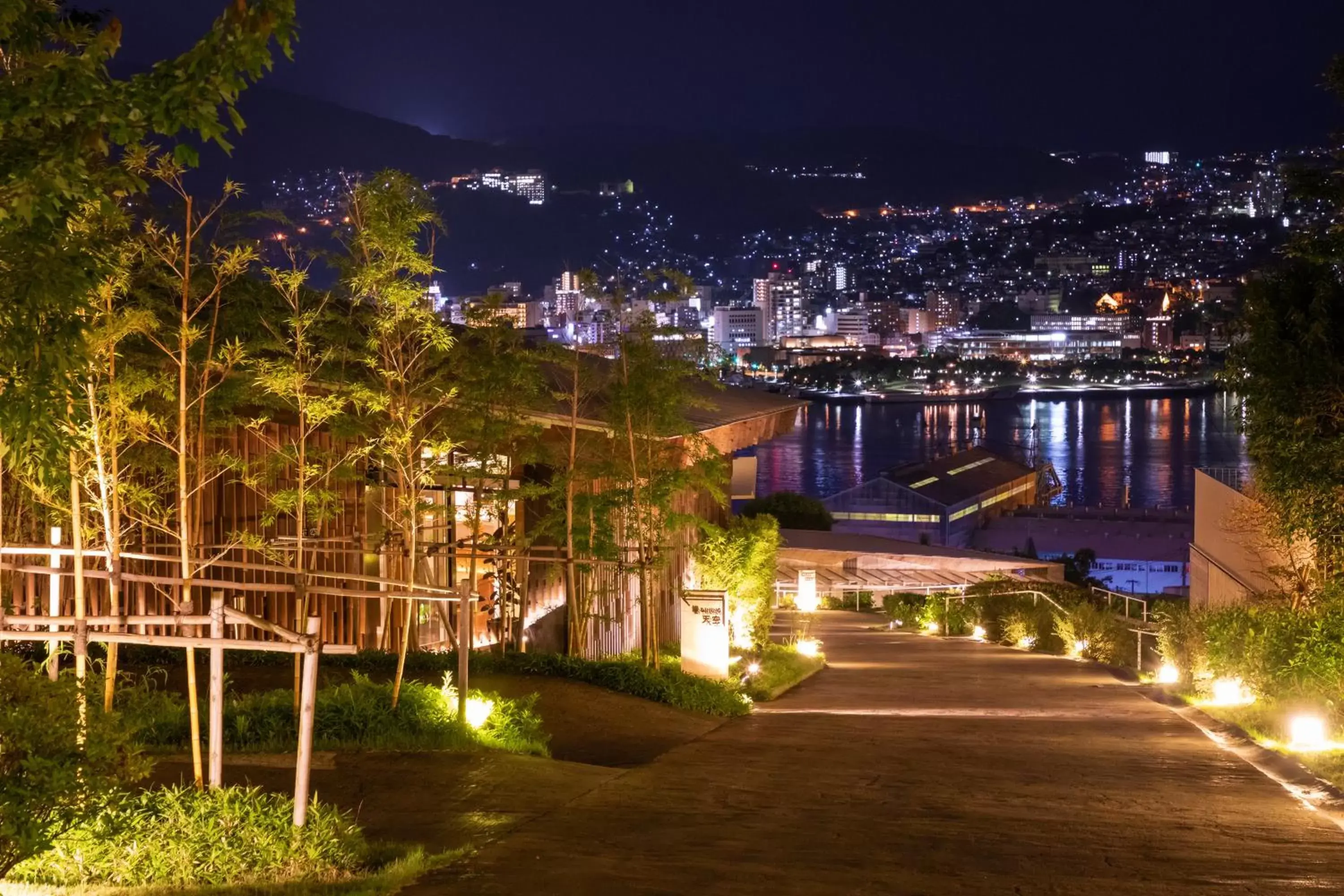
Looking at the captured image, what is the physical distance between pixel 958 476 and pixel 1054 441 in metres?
50.6

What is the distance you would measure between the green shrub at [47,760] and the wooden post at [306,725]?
785 mm

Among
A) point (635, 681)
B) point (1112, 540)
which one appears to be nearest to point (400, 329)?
point (635, 681)

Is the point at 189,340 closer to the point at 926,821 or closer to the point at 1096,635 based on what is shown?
the point at 926,821

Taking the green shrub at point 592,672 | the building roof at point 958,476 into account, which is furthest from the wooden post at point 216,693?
the building roof at point 958,476

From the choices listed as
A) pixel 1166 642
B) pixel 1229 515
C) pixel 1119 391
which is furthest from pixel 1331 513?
pixel 1119 391

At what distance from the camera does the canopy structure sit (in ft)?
112

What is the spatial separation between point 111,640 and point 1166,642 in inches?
486

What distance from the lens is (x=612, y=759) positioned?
9.16 m

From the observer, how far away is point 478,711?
8.92 metres

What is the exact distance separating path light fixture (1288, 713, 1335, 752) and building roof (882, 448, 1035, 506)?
52.8 metres

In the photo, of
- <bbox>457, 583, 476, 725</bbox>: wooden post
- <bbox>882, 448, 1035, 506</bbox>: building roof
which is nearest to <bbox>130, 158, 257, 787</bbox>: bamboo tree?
<bbox>457, 583, 476, 725</bbox>: wooden post

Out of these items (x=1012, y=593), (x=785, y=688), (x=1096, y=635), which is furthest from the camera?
(x=1012, y=593)

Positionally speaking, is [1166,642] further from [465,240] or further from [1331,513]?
[465,240]

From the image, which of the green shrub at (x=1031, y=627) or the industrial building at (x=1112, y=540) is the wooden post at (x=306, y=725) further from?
the industrial building at (x=1112, y=540)
